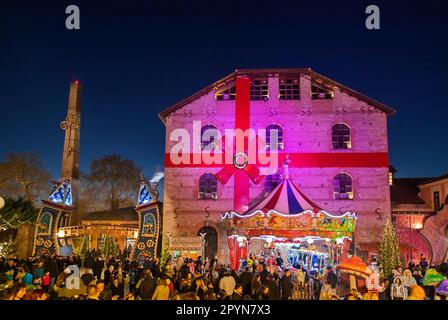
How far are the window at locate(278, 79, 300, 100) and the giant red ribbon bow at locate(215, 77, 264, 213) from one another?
197 centimetres

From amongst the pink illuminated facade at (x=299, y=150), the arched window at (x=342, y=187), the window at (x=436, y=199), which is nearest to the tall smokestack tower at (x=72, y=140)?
the pink illuminated facade at (x=299, y=150)

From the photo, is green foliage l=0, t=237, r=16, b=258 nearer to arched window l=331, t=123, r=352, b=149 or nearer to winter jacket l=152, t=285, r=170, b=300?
winter jacket l=152, t=285, r=170, b=300

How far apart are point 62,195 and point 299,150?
12.0 m

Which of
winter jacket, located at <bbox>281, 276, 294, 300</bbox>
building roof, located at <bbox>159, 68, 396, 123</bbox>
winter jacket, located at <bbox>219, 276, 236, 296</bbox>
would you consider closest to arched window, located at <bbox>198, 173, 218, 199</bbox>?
building roof, located at <bbox>159, 68, 396, 123</bbox>

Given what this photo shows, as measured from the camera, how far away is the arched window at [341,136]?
22.4m

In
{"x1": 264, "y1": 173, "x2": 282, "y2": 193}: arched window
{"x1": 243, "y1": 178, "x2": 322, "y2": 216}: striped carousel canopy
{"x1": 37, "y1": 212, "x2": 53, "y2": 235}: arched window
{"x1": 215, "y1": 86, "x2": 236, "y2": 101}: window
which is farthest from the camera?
{"x1": 215, "y1": 86, "x2": 236, "y2": 101}: window

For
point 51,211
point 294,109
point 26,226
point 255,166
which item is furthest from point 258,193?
point 26,226

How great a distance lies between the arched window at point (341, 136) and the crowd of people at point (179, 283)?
7.20 m

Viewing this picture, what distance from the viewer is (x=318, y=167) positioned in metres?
22.2

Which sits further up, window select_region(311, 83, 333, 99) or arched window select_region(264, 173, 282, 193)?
window select_region(311, 83, 333, 99)

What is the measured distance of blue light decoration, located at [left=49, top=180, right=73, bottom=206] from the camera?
70.5 ft

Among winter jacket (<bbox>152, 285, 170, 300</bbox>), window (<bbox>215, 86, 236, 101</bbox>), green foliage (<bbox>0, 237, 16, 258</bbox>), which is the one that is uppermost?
window (<bbox>215, 86, 236, 101</bbox>)

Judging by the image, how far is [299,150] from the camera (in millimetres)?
22406
